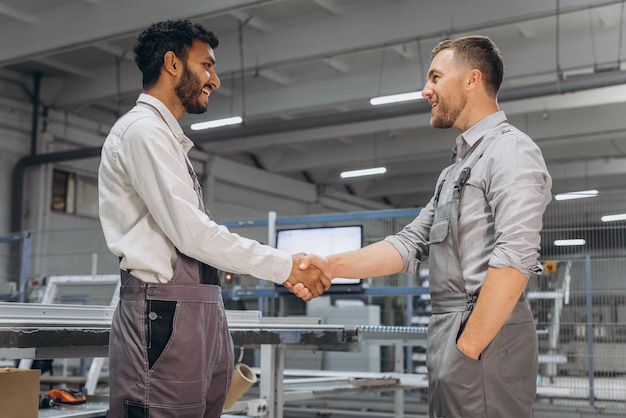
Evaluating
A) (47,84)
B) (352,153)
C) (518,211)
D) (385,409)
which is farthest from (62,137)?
(518,211)

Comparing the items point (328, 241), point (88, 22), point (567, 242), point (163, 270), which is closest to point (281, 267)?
point (163, 270)

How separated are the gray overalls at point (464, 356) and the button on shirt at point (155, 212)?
42 cm

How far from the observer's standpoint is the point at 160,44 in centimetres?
180

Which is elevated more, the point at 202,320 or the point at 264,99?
the point at 264,99

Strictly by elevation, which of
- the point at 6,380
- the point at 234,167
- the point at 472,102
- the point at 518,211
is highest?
the point at 234,167

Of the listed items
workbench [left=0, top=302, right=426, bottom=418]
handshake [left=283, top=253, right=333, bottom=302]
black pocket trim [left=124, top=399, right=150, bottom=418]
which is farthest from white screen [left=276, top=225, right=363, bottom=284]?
black pocket trim [left=124, top=399, right=150, bottom=418]

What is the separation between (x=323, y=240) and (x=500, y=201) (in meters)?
3.84

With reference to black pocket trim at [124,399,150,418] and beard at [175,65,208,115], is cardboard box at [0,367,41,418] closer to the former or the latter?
black pocket trim at [124,399,150,418]

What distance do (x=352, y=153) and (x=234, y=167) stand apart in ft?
7.94

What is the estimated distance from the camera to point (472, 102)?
184 cm

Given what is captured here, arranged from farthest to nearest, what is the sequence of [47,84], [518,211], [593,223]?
[47,84] → [593,223] → [518,211]

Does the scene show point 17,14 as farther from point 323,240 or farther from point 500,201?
point 500,201

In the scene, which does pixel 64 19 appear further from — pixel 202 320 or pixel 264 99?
pixel 202 320

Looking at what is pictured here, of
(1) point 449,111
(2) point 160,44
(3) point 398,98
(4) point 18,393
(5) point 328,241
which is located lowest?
(4) point 18,393
